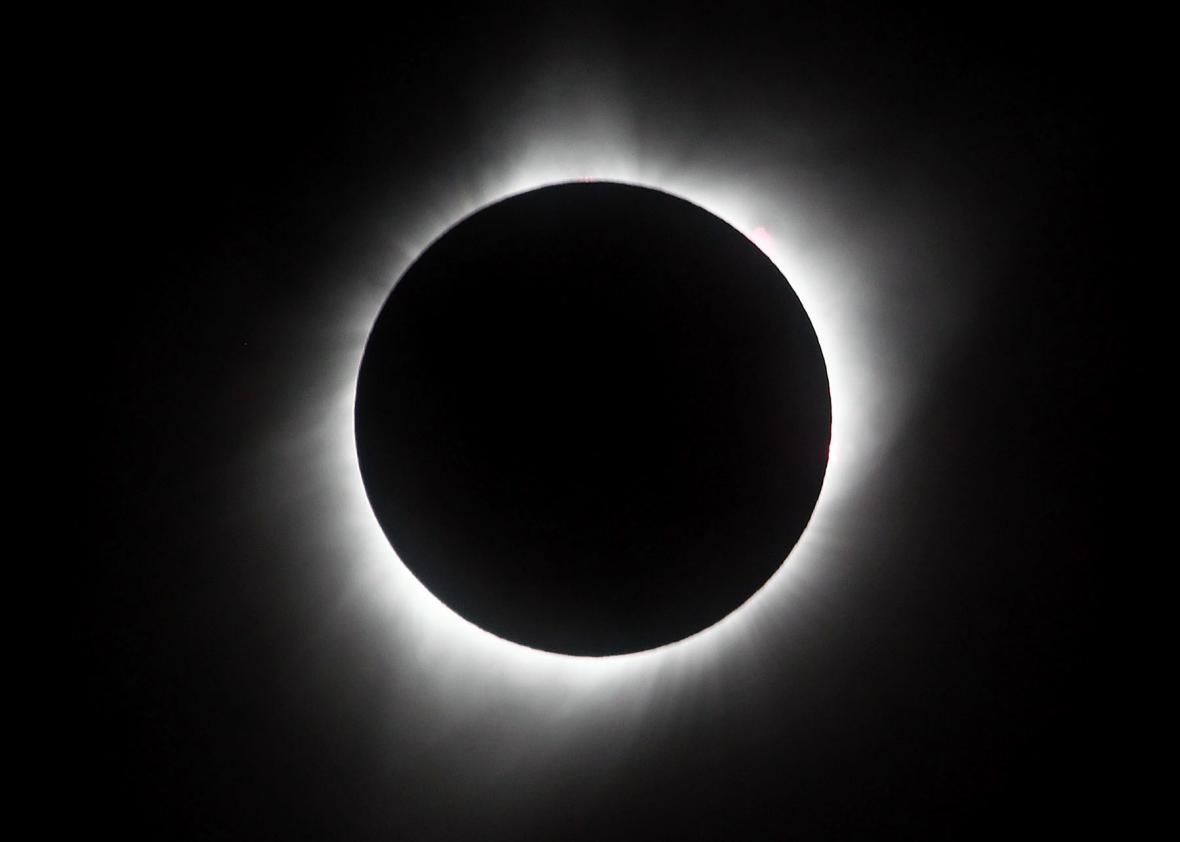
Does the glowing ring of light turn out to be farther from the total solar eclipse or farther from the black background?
the total solar eclipse

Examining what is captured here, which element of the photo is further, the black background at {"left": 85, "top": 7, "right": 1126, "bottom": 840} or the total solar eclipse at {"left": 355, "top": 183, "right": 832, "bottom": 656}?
the black background at {"left": 85, "top": 7, "right": 1126, "bottom": 840}

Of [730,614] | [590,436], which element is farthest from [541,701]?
[590,436]

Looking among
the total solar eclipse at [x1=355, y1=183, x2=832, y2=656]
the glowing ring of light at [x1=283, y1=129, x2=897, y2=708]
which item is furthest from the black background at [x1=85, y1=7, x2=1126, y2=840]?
the total solar eclipse at [x1=355, y1=183, x2=832, y2=656]

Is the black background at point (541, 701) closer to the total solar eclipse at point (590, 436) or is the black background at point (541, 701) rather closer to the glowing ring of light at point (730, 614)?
the glowing ring of light at point (730, 614)

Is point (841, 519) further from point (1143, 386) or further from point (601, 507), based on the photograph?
point (1143, 386)

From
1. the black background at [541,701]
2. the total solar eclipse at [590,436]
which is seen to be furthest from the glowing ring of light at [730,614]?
the total solar eclipse at [590,436]
